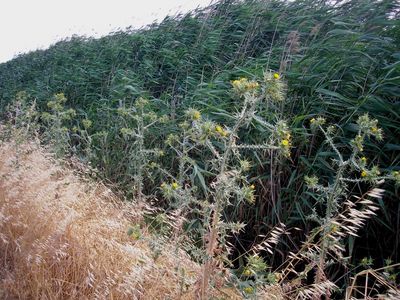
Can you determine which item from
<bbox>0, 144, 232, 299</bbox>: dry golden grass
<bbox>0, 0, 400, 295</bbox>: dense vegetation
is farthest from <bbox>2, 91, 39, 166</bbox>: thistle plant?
<bbox>0, 144, 232, 299</bbox>: dry golden grass

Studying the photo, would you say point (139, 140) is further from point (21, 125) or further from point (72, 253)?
point (21, 125)

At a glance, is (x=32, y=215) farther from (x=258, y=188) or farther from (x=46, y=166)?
(x=258, y=188)

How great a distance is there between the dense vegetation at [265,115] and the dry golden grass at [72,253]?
0.34 metres

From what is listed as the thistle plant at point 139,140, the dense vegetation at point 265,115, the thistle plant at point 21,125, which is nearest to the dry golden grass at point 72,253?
the dense vegetation at point 265,115

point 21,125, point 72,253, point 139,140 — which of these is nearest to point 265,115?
point 139,140

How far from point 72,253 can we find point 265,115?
71.3 inches

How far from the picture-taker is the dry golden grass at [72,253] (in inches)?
66.9

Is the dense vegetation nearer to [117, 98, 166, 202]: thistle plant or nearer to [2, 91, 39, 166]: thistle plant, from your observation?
[117, 98, 166, 202]: thistle plant

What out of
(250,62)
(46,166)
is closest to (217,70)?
(250,62)

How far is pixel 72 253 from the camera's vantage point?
6.69ft

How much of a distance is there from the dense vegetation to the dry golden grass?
13.4 inches

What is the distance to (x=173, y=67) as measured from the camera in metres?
4.97

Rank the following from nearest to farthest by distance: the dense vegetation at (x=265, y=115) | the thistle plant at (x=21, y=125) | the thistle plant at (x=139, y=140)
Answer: the dense vegetation at (x=265, y=115), the thistle plant at (x=139, y=140), the thistle plant at (x=21, y=125)

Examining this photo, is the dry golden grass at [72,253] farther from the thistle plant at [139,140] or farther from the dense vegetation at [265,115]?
the thistle plant at [139,140]
